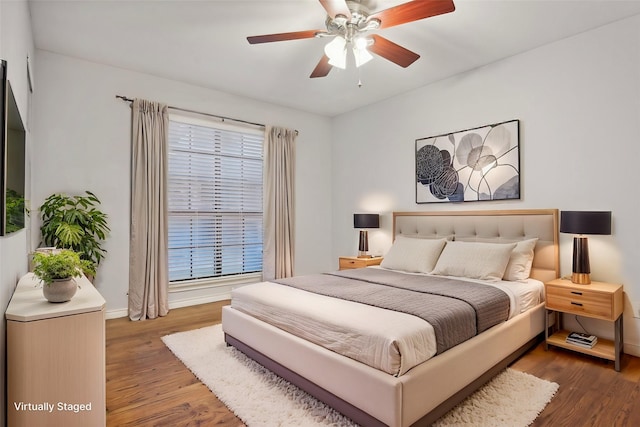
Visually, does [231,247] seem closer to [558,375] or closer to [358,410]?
[358,410]

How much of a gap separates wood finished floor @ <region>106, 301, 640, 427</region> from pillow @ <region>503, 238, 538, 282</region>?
0.63 m

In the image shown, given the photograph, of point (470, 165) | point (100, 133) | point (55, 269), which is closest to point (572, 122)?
point (470, 165)

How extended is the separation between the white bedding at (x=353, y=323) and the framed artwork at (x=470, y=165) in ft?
4.05

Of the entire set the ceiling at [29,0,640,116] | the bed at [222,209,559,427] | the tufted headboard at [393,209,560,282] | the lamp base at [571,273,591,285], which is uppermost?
the ceiling at [29,0,640,116]

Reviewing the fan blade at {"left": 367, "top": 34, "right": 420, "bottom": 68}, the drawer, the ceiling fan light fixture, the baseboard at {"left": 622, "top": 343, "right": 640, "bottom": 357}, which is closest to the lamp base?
the drawer

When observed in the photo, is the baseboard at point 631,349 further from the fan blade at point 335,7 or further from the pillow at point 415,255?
the fan blade at point 335,7

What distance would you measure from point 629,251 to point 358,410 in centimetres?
269

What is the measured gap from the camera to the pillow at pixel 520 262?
10.5 feet

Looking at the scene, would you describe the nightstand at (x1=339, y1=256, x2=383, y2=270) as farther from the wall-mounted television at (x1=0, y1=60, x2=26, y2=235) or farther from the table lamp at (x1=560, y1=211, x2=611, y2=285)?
the wall-mounted television at (x1=0, y1=60, x2=26, y2=235)

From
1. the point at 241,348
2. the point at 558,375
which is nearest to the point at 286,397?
the point at 241,348

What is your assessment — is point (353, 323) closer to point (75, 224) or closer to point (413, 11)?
point (413, 11)

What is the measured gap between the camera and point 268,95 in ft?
15.6

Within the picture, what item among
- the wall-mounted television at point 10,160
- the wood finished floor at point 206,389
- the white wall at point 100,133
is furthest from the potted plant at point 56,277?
the white wall at point 100,133

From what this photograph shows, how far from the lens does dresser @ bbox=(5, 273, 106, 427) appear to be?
1492 millimetres
